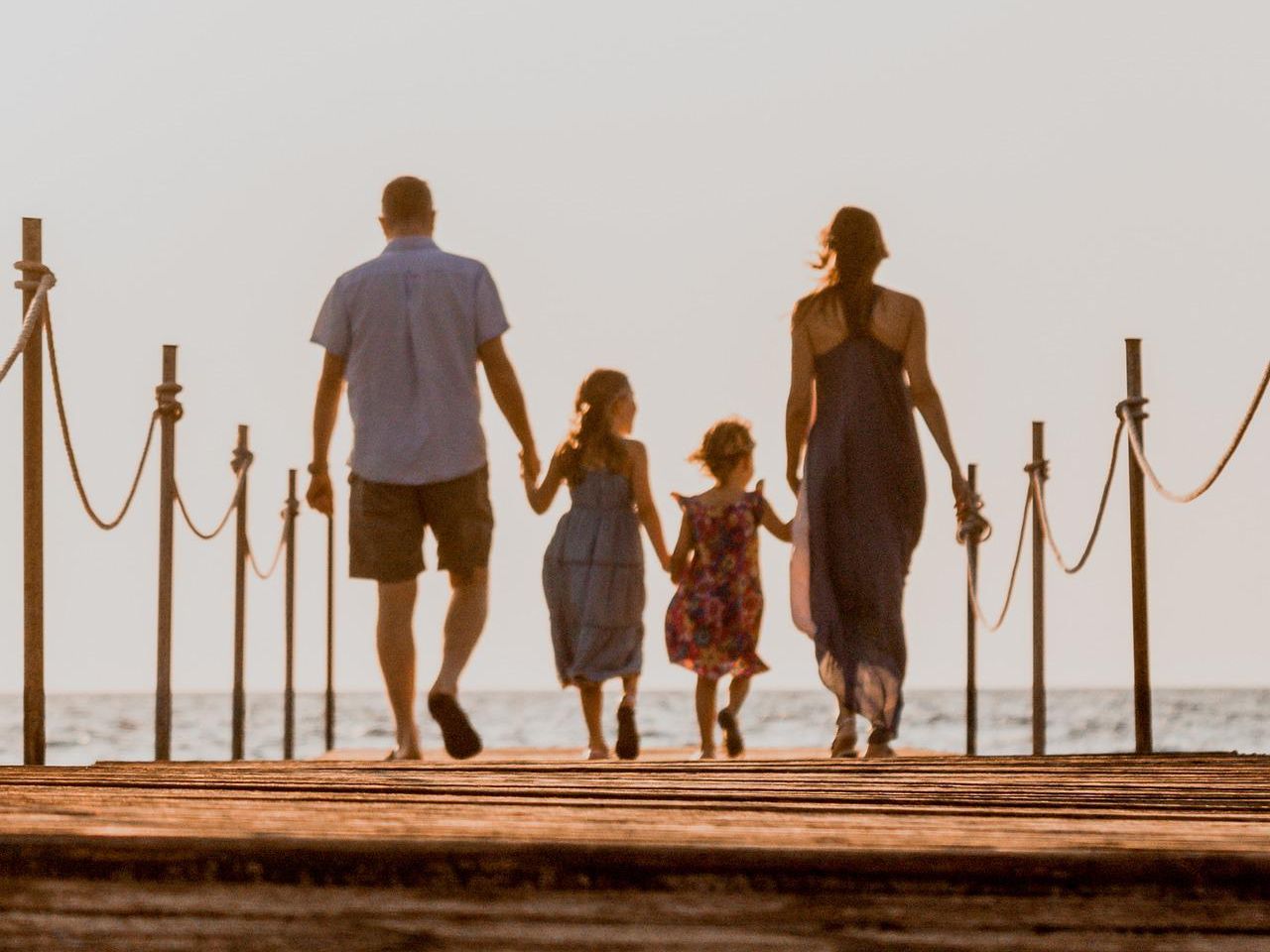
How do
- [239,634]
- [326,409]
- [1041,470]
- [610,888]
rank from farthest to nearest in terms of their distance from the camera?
[239,634] → [1041,470] → [326,409] → [610,888]

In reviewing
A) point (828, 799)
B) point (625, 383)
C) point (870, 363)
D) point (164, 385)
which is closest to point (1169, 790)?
point (828, 799)

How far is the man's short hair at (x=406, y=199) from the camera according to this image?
7984 mm

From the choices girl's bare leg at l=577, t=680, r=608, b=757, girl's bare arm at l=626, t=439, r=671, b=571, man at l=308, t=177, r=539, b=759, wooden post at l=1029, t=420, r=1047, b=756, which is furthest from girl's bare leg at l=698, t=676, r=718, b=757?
wooden post at l=1029, t=420, r=1047, b=756

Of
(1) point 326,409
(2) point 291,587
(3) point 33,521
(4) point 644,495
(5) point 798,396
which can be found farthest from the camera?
(2) point 291,587

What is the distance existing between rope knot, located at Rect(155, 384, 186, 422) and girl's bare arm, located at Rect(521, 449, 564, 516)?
1.43m

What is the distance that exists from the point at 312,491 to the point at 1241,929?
5.35 metres

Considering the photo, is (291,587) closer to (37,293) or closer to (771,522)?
(771,522)

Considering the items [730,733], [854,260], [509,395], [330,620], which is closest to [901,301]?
[854,260]

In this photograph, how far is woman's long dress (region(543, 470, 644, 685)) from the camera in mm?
9594

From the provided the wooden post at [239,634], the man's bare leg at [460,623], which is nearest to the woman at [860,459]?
the man's bare leg at [460,623]

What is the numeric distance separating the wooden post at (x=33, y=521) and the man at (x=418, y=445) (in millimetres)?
847

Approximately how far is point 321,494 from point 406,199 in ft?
3.26

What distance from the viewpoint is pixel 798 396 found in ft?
25.8

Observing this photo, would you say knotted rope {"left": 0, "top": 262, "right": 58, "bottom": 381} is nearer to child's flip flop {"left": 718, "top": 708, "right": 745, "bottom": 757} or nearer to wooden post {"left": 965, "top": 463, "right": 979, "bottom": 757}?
child's flip flop {"left": 718, "top": 708, "right": 745, "bottom": 757}
